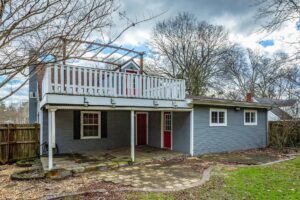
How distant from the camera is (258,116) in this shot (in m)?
14.6

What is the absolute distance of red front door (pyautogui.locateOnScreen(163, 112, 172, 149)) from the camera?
12.3 metres

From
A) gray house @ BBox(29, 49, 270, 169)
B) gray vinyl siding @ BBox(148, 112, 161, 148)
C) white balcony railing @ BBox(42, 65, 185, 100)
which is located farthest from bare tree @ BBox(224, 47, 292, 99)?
white balcony railing @ BBox(42, 65, 185, 100)

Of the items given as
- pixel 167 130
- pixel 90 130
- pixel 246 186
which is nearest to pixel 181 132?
pixel 167 130

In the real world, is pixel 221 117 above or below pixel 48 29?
below

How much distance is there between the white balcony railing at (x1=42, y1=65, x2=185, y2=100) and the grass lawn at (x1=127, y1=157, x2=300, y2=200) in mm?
3992

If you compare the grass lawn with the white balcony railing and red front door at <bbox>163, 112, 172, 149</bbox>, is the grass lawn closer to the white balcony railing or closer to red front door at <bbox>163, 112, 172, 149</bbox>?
the white balcony railing

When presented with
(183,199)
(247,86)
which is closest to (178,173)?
(183,199)

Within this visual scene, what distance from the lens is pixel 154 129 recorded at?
13.4 metres

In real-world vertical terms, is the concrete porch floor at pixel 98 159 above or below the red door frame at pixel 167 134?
below

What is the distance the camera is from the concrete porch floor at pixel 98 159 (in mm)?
8367

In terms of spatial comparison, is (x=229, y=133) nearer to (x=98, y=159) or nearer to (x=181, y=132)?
(x=181, y=132)

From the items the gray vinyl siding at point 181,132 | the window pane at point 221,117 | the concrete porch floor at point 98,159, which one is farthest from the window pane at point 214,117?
the concrete porch floor at point 98,159

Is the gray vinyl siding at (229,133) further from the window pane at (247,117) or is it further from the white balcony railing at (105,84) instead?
the white balcony railing at (105,84)

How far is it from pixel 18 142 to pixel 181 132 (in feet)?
23.8
